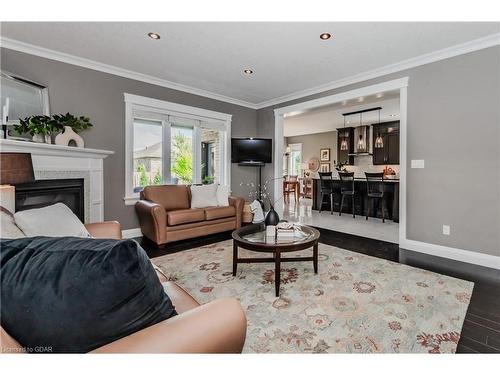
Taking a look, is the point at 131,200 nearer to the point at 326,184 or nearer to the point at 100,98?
the point at 100,98

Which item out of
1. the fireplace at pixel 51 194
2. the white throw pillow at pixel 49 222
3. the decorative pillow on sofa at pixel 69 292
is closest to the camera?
the decorative pillow on sofa at pixel 69 292

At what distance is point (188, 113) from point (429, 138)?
12.6 ft

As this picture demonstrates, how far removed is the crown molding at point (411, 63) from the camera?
2887mm

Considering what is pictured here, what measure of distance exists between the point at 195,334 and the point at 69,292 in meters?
0.38

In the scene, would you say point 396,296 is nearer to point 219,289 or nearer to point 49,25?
point 219,289

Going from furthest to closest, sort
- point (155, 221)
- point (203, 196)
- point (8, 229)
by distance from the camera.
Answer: point (203, 196) → point (155, 221) → point (8, 229)

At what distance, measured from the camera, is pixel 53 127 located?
296cm

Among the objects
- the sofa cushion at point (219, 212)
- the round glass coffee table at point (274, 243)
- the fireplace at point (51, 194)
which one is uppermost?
the fireplace at point (51, 194)

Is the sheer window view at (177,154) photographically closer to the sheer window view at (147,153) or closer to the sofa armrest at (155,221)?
the sheer window view at (147,153)

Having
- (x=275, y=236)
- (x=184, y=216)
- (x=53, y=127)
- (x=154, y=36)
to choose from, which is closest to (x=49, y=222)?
(x=275, y=236)

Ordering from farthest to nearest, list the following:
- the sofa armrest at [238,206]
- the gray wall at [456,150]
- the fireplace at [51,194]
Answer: the sofa armrest at [238,206]
the gray wall at [456,150]
the fireplace at [51,194]

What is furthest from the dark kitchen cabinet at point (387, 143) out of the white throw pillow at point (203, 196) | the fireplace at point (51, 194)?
the fireplace at point (51, 194)

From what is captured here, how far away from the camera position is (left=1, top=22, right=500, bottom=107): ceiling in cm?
266

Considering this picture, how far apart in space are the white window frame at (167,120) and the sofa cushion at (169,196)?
311mm
